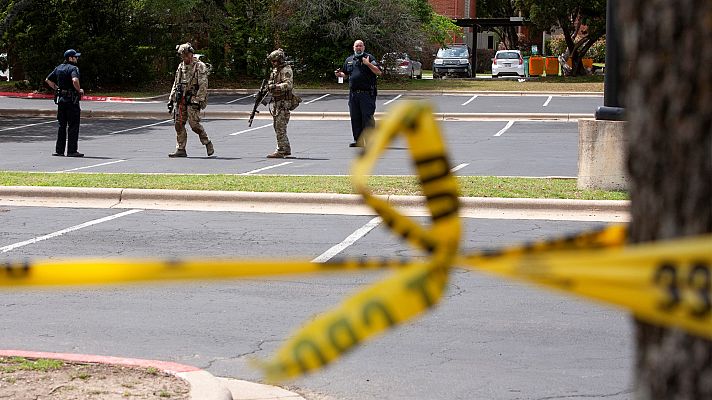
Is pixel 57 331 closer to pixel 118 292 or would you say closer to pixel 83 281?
pixel 118 292

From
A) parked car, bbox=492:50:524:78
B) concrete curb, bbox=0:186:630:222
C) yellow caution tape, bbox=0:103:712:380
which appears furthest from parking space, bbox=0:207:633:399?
parked car, bbox=492:50:524:78

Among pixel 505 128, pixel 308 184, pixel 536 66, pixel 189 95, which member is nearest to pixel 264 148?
pixel 189 95

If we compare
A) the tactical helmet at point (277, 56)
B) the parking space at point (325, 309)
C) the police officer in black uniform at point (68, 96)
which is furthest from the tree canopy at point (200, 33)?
the parking space at point (325, 309)

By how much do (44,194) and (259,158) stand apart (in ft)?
20.0

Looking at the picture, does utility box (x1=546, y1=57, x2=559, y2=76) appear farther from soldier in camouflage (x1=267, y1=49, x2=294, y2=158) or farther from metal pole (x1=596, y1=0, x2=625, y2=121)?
metal pole (x1=596, y1=0, x2=625, y2=121)

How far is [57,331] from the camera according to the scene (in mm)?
7062

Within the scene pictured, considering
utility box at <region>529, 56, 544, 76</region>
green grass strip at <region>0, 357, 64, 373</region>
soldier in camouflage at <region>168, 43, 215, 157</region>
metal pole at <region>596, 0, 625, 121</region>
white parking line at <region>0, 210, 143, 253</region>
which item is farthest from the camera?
utility box at <region>529, 56, 544, 76</region>

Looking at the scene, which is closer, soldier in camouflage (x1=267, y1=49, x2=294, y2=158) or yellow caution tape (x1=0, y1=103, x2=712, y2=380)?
yellow caution tape (x1=0, y1=103, x2=712, y2=380)

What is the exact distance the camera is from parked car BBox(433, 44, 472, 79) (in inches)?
1989

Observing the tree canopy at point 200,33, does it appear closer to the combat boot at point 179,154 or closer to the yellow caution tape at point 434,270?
the combat boot at point 179,154

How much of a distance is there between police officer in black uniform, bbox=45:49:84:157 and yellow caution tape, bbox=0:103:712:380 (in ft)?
54.8

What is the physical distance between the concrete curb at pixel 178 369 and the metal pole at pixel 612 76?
767cm

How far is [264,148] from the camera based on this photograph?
21062mm

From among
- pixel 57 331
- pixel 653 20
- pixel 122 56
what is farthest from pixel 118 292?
pixel 122 56
